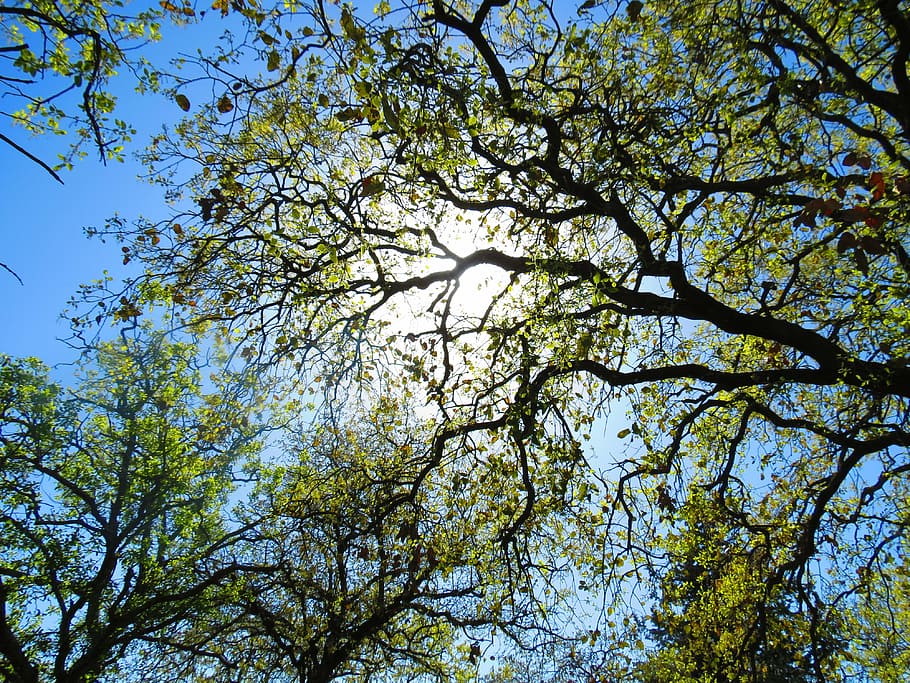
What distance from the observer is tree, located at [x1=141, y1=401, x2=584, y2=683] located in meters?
8.03

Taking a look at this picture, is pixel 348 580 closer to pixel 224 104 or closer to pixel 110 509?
pixel 110 509

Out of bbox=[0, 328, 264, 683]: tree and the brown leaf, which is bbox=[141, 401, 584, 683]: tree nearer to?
bbox=[0, 328, 264, 683]: tree

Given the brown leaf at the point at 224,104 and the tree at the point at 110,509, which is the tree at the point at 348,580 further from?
the brown leaf at the point at 224,104

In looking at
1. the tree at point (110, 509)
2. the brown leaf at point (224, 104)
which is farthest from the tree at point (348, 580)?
the brown leaf at point (224, 104)

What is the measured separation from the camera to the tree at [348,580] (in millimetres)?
8031

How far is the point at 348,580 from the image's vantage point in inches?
496

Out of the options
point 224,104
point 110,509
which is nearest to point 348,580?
point 110,509

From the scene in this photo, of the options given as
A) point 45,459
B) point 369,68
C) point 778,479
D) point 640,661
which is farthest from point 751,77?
point 640,661

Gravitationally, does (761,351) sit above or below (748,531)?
above

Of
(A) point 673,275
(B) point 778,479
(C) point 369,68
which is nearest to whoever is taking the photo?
(C) point 369,68

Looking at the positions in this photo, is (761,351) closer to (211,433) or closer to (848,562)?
(848,562)

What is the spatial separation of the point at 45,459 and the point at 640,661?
20.7 metres

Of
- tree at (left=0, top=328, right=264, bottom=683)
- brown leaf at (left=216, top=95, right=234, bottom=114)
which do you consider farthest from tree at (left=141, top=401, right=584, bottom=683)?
brown leaf at (left=216, top=95, right=234, bottom=114)

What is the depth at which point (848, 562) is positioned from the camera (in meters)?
7.55
